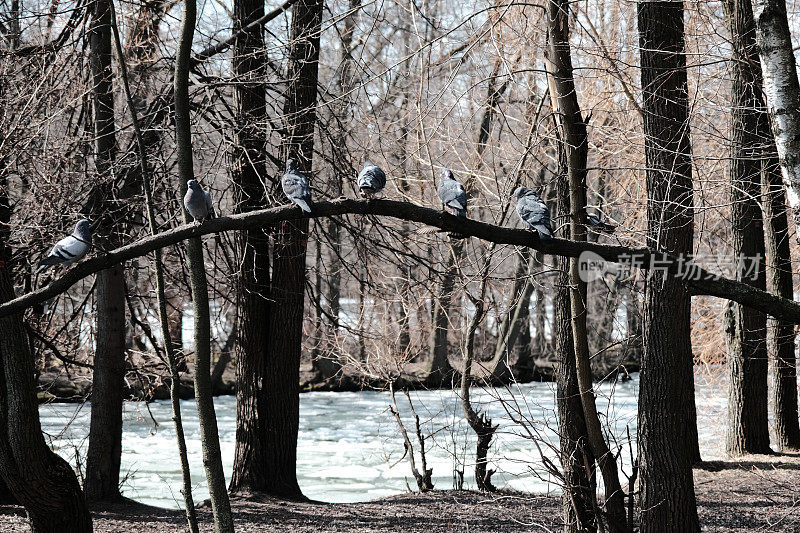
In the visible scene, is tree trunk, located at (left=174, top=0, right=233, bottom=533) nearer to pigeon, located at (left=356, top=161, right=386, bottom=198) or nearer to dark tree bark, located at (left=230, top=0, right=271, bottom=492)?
pigeon, located at (left=356, top=161, right=386, bottom=198)

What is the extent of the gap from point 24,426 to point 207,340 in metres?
2.21

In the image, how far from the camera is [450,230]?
10.6 feet

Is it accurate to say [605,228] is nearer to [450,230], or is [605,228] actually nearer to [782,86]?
[782,86]

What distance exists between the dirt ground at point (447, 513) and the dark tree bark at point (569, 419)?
23.8 inches

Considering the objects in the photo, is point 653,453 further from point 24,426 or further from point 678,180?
point 24,426

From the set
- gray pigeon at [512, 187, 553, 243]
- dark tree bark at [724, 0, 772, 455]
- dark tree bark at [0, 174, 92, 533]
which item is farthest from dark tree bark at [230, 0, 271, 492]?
dark tree bark at [724, 0, 772, 455]

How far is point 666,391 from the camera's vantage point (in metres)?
5.28

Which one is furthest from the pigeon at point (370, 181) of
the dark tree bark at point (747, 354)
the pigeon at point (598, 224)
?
the dark tree bark at point (747, 354)

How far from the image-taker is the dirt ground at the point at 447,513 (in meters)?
6.16

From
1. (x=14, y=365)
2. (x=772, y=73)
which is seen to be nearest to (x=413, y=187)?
(x=14, y=365)

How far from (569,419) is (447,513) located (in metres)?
2.12

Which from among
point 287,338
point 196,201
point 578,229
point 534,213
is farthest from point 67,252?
point 287,338

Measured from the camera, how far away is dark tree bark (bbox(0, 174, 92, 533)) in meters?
5.04

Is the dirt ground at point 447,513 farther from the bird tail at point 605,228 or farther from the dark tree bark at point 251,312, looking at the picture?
the bird tail at point 605,228
